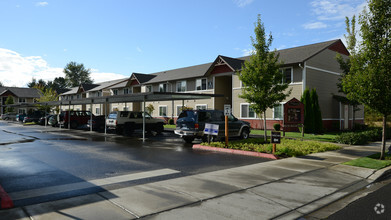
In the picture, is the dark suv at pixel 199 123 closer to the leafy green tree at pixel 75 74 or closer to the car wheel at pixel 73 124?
the car wheel at pixel 73 124

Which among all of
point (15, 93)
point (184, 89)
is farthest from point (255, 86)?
point (15, 93)

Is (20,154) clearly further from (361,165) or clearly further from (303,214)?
(361,165)

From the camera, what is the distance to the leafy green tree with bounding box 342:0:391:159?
10555 millimetres

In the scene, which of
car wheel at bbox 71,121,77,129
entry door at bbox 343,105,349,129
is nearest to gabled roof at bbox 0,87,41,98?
car wheel at bbox 71,121,77,129

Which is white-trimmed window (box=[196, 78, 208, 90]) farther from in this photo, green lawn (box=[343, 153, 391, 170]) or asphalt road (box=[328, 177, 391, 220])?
asphalt road (box=[328, 177, 391, 220])

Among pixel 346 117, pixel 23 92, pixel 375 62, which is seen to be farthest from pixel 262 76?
pixel 23 92

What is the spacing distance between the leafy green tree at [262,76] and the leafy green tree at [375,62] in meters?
4.69

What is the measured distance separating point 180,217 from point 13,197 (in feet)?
12.6

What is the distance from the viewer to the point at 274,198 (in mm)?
6055

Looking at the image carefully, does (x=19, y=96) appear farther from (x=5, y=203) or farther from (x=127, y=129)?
(x=5, y=203)

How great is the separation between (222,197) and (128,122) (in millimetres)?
17393

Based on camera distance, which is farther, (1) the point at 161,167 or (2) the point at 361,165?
(2) the point at 361,165

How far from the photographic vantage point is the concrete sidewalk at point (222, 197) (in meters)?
5.02

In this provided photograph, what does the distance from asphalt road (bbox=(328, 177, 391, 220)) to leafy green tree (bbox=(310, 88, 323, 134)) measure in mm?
16686
